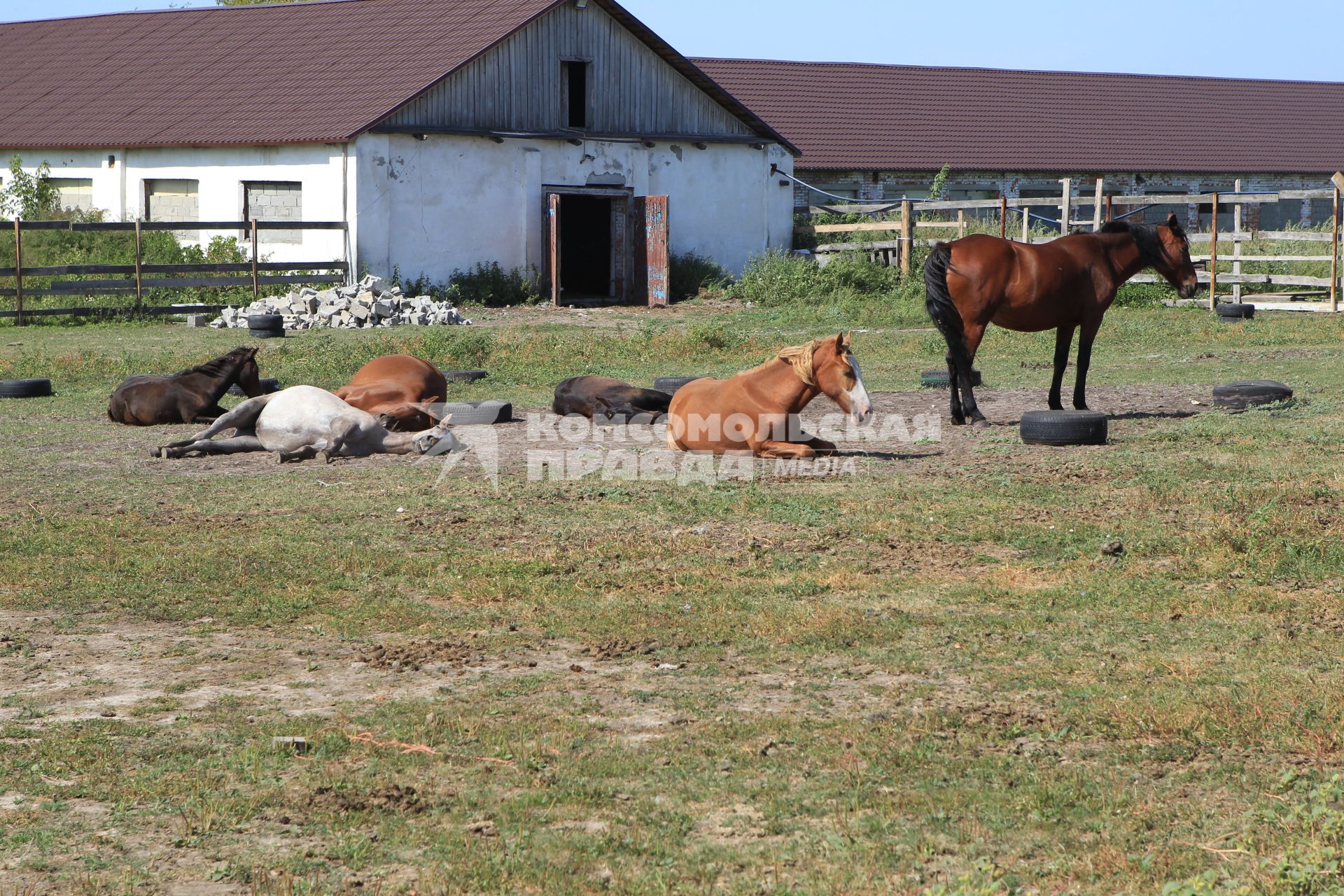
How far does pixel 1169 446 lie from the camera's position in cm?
1136

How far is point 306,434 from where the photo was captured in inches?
447

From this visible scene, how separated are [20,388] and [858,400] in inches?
372

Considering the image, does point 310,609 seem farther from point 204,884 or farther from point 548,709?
point 204,884

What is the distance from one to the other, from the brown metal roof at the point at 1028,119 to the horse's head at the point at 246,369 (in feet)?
92.3

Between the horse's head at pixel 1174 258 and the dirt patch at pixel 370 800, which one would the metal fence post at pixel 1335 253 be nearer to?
the horse's head at pixel 1174 258

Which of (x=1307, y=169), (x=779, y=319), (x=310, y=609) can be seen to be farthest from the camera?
(x=1307, y=169)

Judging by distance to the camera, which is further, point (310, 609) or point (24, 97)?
point (24, 97)

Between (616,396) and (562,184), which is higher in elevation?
(562,184)

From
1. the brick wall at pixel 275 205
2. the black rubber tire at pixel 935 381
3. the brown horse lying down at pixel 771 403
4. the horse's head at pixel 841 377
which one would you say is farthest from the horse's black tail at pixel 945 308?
the brick wall at pixel 275 205

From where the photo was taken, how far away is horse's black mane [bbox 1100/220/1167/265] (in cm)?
1370

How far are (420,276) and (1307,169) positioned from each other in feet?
102

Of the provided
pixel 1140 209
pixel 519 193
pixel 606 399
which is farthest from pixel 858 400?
pixel 519 193

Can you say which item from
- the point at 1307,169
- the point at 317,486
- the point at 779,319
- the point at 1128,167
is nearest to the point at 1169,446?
the point at 317,486

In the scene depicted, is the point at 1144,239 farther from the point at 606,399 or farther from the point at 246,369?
the point at 246,369
